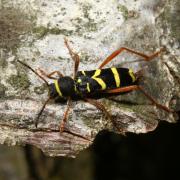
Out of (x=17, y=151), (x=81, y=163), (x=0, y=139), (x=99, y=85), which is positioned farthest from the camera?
(x=81, y=163)

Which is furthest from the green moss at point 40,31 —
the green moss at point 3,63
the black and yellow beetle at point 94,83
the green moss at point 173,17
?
the green moss at point 173,17

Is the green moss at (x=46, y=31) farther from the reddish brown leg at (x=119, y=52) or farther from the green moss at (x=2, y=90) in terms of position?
the green moss at (x=2, y=90)

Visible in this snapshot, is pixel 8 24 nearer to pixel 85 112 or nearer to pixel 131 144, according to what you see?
pixel 85 112

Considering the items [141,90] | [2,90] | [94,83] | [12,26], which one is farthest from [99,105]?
[12,26]

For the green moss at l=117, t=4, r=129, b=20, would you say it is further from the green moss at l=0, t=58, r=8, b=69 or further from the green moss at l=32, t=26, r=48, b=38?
the green moss at l=0, t=58, r=8, b=69

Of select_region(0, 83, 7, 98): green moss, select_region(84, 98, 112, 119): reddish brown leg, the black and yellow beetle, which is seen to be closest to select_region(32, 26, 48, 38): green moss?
the black and yellow beetle

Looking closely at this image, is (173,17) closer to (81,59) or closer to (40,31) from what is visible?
(81,59)

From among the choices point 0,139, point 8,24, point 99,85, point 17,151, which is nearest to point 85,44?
point 99,85
